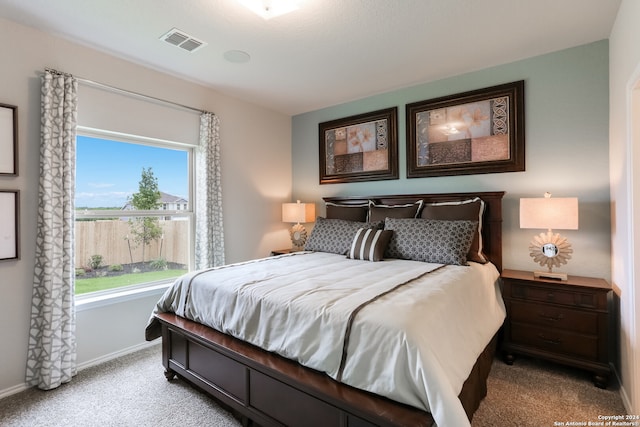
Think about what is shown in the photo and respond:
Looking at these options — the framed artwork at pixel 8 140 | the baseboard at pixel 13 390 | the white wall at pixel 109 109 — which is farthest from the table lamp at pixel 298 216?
the baseboard at pixel 13 390

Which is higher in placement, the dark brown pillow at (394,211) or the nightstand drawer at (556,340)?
the dark brown pillow at (394,211)

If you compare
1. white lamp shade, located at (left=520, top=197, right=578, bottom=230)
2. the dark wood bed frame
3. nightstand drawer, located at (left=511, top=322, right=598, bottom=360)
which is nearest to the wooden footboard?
the dark wood bed frame

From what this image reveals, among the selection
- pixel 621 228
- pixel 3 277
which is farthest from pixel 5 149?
pixel 621 228

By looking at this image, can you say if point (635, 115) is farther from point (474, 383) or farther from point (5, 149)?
point (5, 149)

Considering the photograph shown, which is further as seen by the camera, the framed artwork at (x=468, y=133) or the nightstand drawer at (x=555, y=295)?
the framed artwork at (x=468, y=133)

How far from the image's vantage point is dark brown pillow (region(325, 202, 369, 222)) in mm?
3648

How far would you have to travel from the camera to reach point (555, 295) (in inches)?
94.5

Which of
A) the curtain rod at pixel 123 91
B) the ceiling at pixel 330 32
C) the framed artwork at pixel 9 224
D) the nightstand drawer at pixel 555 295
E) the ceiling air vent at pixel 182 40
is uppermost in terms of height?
the ceiling at pixel 330 32

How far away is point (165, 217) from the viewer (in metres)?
3.27

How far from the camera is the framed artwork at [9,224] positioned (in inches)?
85.8

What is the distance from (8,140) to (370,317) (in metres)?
2.68

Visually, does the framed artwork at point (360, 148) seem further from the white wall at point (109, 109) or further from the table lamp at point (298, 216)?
the white wall at point (109, 109)

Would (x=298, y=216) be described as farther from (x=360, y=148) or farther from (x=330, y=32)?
(x=330, y=32)

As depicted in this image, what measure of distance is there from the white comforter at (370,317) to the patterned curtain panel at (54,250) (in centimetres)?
60
